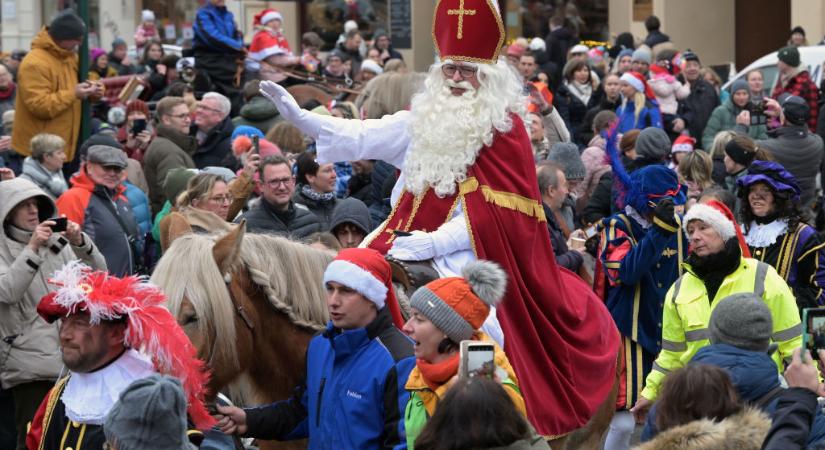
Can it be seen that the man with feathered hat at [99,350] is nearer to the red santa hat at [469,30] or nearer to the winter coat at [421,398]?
the winter coat at [421,398]

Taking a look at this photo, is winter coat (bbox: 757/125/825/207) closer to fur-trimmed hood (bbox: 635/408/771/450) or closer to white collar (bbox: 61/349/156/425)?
fur-trimmed hood (bbox: 635/408/771/450)

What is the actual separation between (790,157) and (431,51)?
17116mm

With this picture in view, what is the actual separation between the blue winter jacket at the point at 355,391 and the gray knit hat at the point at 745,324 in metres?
1.30

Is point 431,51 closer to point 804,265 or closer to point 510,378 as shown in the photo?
point 804,265

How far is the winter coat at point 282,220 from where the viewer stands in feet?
29.8

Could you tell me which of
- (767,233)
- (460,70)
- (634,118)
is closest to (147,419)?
(460,70)

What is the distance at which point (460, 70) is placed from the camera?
709 centimetres

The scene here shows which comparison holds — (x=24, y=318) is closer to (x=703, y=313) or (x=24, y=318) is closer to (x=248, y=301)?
(x=248, y=301)

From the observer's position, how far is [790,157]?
44.3 feet

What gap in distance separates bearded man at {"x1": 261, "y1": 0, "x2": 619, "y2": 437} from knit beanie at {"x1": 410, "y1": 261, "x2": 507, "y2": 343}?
1059 mm

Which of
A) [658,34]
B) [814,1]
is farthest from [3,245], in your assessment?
[814,1]

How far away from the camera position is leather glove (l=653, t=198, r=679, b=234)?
861cm

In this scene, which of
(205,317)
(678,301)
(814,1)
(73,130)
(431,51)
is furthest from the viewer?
(431,51)

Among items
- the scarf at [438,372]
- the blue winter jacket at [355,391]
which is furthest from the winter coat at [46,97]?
the scarf at [438,372]
